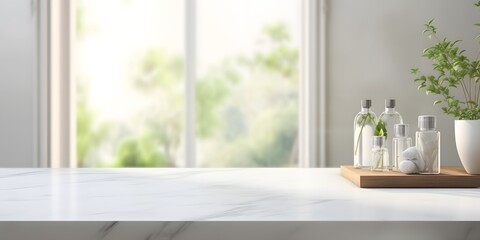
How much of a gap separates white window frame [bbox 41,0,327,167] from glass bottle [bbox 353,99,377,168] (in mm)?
1645

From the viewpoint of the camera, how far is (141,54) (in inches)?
123

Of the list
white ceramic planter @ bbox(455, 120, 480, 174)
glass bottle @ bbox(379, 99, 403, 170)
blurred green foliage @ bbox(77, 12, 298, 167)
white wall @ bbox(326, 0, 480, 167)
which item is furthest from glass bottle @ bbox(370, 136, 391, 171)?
blurred green foliage @ bbox(77, 12, 298, 167)

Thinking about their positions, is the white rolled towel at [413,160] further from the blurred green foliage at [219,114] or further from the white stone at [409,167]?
the blurred green foliage at [219,114]

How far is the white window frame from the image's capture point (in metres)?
2.95

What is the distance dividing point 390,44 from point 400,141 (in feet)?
5.97

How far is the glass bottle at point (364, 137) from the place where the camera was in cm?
128

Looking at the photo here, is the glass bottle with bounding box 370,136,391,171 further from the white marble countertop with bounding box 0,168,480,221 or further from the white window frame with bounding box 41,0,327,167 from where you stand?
the white window frame with bounding box 41,0,327,167

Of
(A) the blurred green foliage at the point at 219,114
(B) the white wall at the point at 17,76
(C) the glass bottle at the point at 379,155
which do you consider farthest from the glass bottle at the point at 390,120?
(B) the white wall at the point at 17,76

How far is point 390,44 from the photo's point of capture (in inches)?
115

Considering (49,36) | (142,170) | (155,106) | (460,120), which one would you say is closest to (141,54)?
(155,106)

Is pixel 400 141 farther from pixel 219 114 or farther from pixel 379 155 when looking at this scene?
pixel 219 114

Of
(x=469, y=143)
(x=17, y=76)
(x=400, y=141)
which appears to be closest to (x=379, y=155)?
(x=400, y=141)

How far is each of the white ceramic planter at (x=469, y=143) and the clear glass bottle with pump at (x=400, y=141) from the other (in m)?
0.11

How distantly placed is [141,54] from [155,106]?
29 cm
